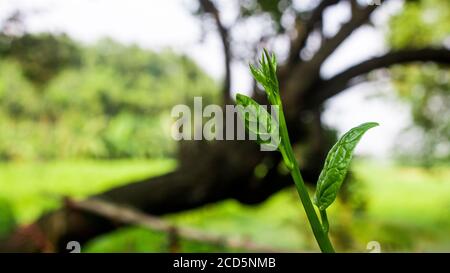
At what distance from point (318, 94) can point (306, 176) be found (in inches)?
19.9

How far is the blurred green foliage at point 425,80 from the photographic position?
2.46m

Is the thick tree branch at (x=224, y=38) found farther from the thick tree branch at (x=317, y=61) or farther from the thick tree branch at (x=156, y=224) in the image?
the thick tree branch at (x=156, y=224)

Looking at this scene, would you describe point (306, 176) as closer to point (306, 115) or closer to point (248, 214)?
point (306, 115)

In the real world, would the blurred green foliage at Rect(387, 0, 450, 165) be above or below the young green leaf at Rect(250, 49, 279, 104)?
above

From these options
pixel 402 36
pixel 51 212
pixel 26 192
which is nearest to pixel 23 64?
pixel 51 212

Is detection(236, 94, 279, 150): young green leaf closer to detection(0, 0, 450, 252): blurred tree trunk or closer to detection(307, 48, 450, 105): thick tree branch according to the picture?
detection(0, 0, 450, 252): blurred tree trunk

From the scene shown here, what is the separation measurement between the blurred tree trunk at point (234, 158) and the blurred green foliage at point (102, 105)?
134cm

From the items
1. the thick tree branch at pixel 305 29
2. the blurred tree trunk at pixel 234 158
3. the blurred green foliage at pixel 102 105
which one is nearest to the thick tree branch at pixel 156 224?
the blurred tree trunk at pixel 234 158

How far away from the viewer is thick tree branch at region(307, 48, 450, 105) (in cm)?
165

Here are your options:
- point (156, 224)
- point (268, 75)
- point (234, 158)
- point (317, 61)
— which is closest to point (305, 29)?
point (317, 61)

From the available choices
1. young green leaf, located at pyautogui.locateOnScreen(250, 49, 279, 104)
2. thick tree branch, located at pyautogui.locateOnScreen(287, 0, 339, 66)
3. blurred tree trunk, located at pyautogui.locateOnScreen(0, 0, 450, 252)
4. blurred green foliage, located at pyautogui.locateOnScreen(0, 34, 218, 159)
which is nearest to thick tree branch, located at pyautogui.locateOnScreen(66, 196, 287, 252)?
blurred tree trunk, located at pyautogui.locateOnScreen(0, 0, 450, 252)

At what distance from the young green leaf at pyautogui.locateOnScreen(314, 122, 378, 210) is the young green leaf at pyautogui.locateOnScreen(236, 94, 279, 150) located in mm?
20

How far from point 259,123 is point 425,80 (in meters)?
2.64

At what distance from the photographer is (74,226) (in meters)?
1.59
